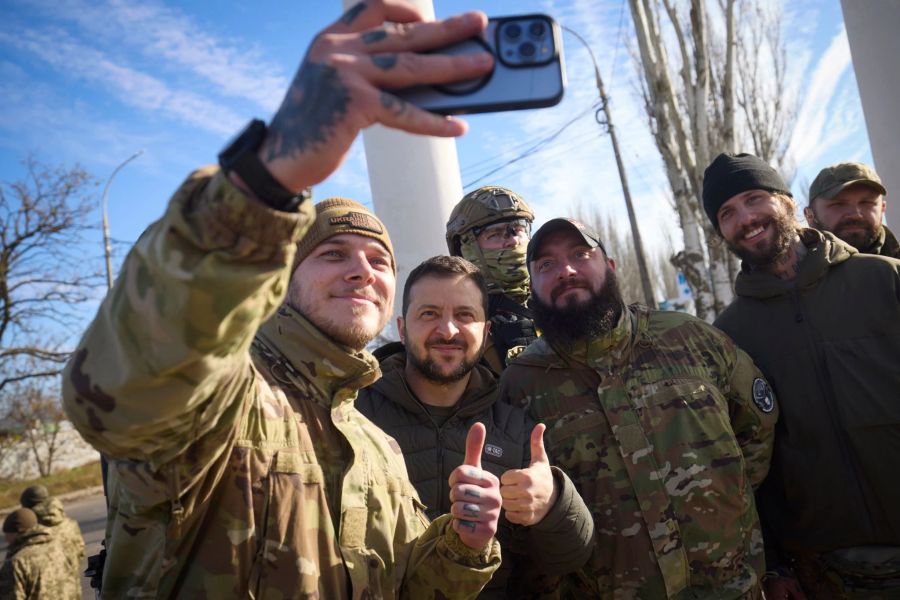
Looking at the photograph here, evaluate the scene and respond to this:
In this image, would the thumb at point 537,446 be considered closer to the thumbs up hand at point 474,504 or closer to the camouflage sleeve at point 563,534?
the camouflage sleeve at point 563,534

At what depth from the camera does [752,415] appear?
2.60m

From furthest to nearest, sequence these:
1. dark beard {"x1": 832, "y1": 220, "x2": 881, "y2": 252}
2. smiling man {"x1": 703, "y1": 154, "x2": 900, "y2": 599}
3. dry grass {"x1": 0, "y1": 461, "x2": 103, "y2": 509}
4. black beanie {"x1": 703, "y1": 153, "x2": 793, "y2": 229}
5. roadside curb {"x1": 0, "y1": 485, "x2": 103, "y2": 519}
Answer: dry grass {"x1": 0, "y1": 461, "x2": 103, "y2": 509}
roadside curb {"x1": 0, "y1": 485, "x2": 103, "y2": 519}
dark beard {"x1": 832, "y1": 220, "x2": 881, "y2": 252}
black beanie {"x1": 703, "y1": 153, "x2": 793, "y2": 229}
smiling man {"x1": 703, "y1": 154, "x2": 900, "y2": 599}

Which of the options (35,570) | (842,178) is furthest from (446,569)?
(35,570)

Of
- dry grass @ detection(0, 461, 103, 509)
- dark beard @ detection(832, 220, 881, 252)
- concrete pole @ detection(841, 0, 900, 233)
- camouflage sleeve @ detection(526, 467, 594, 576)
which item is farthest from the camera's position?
dry grass @ detection(0, 461, 103, 509)

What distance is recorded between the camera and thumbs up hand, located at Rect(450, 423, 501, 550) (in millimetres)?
1624

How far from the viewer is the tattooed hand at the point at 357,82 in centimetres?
92

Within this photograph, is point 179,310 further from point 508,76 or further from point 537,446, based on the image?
point 537,446

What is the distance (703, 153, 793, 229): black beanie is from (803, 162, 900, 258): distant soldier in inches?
37.4

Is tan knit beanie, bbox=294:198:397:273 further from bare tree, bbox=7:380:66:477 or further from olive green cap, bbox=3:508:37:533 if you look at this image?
bare tree, bbox=7:380:66:477

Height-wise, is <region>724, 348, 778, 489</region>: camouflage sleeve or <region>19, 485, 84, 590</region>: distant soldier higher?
<region>724, 348, 778, 489</region>: camouflage sleeve

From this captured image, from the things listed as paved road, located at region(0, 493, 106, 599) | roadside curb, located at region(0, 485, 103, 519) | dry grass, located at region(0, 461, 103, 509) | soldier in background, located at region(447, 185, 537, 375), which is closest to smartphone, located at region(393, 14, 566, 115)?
soldier in background, located at region(447, 185, 537, 375)

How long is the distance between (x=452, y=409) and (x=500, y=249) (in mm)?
1567

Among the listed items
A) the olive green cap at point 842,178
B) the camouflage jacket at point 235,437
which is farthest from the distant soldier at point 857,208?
the camouflage jacket at point 235,437

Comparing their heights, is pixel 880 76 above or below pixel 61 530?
above
